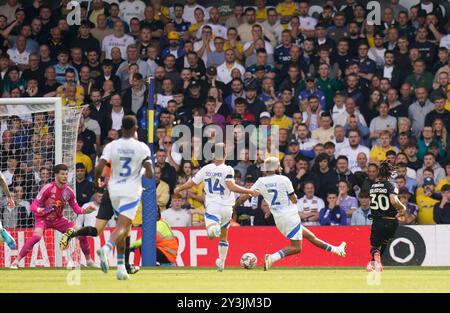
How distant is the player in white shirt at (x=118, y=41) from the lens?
25469 mm

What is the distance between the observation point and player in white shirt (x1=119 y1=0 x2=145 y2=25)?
26.4 meters

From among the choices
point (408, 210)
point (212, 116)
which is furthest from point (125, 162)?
point (212, 116)

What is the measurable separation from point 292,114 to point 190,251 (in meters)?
4.19

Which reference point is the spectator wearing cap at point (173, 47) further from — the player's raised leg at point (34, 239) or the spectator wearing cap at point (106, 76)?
the player's raised leg at point (34, 239)

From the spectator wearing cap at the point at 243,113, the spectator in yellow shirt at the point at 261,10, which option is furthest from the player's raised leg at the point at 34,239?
the spectator in yellow shirt at the point at 261,10

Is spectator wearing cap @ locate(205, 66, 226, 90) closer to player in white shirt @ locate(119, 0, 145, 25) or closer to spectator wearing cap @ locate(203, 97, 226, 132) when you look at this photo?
spectator wearing cap @ locate(203, 97, 226, 132)

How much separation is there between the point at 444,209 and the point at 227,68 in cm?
610

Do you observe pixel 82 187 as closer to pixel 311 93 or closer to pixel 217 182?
pixel 217 182

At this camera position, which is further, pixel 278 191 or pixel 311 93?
pixel 311 93

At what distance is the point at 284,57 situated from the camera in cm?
2469

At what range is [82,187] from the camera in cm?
2252

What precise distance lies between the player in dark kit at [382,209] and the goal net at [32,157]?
6.07 meters

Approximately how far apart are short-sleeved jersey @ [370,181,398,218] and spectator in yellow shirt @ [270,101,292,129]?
574 centimetres

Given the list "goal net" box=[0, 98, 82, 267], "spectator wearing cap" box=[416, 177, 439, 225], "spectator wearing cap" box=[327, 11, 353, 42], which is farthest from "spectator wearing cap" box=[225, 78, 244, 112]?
"spectator wearing cap" box=[416, 177, 439, 225]
